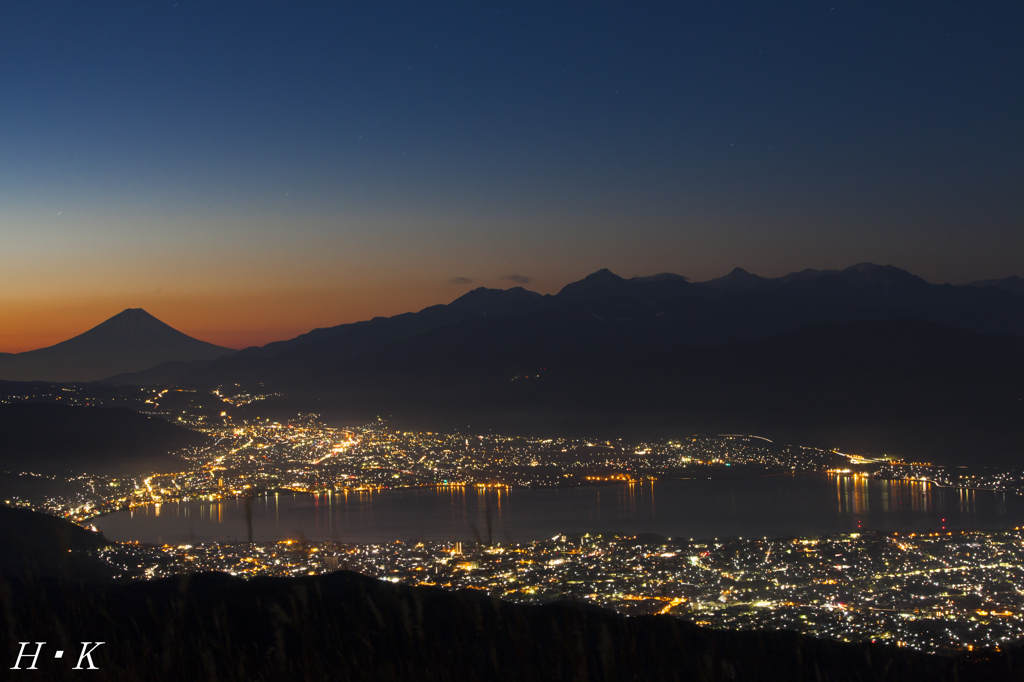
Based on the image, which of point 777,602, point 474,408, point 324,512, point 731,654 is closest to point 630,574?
point 777,602

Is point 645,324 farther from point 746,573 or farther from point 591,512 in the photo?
point 746,573

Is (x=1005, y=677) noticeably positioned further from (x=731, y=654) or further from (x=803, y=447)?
(x=803, y=447)

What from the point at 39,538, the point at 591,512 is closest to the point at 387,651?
the point at 39,538

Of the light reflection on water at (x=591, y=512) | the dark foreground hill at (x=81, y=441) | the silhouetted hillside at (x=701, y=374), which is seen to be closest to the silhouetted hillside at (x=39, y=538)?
the light reflection on water at (x=591, y=512)

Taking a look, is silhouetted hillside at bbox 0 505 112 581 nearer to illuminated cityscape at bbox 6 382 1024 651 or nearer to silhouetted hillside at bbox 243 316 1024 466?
illuminated cityscape at bbox 6 382 1024 651

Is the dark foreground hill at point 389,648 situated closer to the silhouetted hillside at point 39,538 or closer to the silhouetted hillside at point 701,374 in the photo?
the silhouetted hillside at point 39,538
